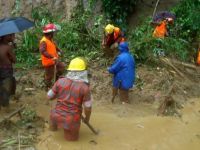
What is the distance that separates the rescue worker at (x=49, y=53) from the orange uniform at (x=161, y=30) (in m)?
3.10

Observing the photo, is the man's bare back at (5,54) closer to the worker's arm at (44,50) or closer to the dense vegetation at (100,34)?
the worker's arm at (44,50)

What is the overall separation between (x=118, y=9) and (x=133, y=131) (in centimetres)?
583

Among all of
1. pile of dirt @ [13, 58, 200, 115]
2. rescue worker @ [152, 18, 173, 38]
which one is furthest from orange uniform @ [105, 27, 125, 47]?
rescue worker @ [152, 18, 173, 38]

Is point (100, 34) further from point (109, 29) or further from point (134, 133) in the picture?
point (134, 133)

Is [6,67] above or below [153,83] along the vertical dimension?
above

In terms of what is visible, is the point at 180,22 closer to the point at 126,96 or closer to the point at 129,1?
the point at 129,1

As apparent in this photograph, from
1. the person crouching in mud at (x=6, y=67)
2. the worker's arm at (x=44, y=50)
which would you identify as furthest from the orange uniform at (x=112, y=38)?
the person crouching in mud at (x=6, y=67)

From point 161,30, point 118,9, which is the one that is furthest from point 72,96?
point 118,9

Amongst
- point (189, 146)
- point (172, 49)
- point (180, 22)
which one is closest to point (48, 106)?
point (189, 146)

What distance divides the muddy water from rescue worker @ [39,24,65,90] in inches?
34.0

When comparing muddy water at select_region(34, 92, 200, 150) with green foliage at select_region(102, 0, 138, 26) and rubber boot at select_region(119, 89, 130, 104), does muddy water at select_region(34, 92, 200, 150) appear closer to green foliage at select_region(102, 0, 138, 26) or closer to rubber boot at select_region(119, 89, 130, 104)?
rubber boot at select_region(119, 89, 130, 104)

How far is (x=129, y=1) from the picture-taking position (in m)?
13.6

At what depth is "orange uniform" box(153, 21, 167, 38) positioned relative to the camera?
11741 millimetres

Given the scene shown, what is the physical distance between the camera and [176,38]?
12.3 metres
